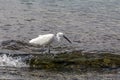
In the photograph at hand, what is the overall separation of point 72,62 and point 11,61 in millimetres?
1832

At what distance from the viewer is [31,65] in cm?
1166

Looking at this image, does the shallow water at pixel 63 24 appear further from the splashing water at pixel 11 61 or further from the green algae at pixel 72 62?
the green algae at pixel 72 62

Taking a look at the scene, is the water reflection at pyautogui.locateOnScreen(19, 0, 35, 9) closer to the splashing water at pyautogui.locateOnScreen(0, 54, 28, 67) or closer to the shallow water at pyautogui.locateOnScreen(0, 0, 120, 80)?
the shallow water at pyautogui.locateOnScreen(0, 0, 120, 80)

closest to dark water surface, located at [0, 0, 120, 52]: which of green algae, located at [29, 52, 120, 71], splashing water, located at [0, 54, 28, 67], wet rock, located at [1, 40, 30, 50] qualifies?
wet rock, located at [1, 40, 30, 50]

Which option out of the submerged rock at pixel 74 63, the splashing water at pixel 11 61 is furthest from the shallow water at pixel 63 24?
the submerged rock at pixel 74 63

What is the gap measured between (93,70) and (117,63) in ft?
2.95

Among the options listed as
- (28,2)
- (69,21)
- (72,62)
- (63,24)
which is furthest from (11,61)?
(28,2)

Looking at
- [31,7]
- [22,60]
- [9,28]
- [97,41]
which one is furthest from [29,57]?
[31,7]

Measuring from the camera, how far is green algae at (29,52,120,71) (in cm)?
1157

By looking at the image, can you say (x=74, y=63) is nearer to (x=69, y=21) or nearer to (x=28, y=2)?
(x=69, y=21)

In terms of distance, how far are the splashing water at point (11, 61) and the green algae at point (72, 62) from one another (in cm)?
30

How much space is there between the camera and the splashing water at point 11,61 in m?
11.7

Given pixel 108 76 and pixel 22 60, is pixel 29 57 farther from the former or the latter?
pixel 108 76

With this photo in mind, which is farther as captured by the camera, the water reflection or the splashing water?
the water reflection
